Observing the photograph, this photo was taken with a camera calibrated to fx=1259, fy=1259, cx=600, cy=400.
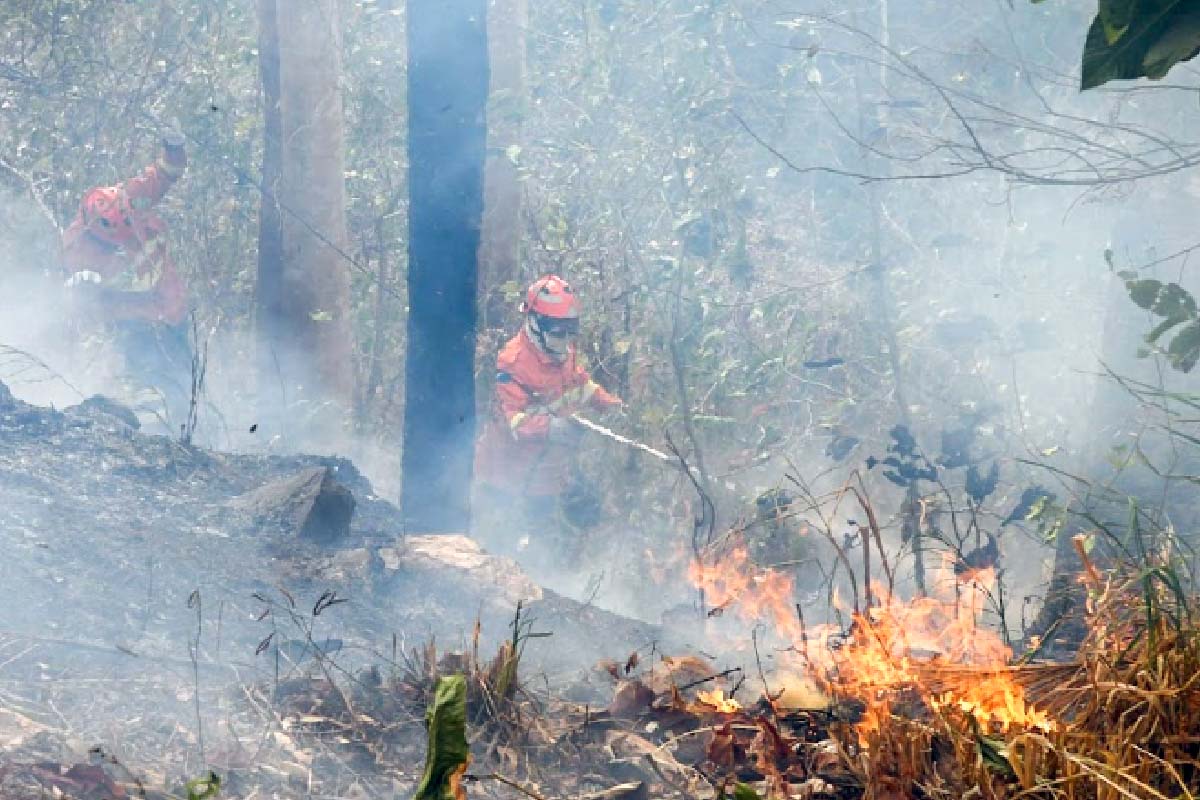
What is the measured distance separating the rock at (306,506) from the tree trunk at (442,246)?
1.48 meters

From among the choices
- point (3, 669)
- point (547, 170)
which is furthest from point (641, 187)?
point (3, 669)

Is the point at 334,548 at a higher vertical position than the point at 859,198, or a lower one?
lower

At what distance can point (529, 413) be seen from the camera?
9430mm

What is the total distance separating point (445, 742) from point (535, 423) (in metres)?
6.92

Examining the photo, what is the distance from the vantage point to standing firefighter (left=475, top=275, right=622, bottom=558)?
365 inches

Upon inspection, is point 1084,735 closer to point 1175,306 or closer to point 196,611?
point 1175,306

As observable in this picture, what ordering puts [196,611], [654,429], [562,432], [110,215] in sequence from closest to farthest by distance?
[196,611]
[562,432]
[654,429]
[110,215]

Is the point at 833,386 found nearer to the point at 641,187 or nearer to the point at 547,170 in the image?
the point at 641,187

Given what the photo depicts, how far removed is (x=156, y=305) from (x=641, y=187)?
5088 millimetres

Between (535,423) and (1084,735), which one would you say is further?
(535,423)

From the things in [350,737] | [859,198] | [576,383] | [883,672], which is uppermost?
[859,198]

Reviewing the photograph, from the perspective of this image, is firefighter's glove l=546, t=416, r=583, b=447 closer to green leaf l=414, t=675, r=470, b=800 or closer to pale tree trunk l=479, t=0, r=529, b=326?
pale tree trunk l=479, t=0, r=529, b=326

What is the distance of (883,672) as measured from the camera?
12.5 feet

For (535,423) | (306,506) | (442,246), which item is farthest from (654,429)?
(306,506)
